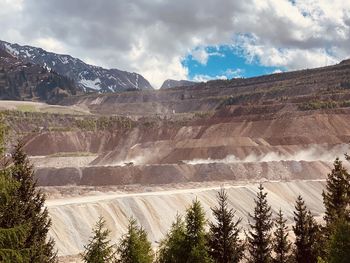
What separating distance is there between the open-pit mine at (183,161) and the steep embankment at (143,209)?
0.11 m

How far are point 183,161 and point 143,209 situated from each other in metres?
46.8

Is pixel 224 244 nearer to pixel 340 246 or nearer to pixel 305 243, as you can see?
pixel 340 246

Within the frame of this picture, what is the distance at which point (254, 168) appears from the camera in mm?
79562

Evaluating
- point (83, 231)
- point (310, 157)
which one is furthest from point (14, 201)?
point (310, 157)

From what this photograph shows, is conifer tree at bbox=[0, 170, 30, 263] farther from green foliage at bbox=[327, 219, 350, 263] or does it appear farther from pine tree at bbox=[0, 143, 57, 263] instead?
green foliage at bbox=[327, 219, 350, 263]

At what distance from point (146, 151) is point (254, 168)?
104 ft

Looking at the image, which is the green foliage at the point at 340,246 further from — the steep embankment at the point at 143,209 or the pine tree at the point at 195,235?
the steep embankment at the point at 143,209

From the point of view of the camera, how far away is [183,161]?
9412 cm

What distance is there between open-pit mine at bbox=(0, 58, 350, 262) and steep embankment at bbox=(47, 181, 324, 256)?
11 cm

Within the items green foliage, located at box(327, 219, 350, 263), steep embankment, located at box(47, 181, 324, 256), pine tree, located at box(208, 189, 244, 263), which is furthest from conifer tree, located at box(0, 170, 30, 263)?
steep embankment, located at box(47, 181, 324, 256)

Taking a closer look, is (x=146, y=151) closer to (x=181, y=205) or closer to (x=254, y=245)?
(x=181, y=205)

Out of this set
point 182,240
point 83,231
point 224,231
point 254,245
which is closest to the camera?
point 182,240

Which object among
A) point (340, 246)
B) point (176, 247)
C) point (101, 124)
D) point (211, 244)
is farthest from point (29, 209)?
point (101, 124)

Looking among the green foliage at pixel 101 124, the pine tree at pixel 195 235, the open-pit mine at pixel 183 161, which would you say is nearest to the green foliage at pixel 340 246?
the pine tree at pixel 195 235
